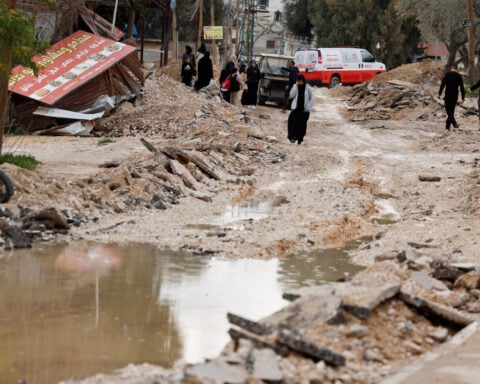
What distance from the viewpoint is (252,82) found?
1224 inches

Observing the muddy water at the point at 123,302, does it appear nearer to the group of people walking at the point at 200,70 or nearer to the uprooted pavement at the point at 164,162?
the uprooted pavement at the point at 164,162

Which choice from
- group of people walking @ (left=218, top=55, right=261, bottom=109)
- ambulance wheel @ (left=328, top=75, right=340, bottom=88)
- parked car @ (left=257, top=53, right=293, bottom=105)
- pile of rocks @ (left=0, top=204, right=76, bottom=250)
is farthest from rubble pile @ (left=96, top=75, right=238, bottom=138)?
ambulance wheel @ (left=328, top=75, right=340, bottom=88)

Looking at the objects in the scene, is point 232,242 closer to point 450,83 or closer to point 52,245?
point 52,245

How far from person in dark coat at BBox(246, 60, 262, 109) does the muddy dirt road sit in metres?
6.45

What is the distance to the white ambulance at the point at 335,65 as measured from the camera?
4569 cm

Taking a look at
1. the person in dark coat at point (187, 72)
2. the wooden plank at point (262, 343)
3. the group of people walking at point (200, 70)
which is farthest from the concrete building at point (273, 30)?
the wooden plank at point (262, 343)

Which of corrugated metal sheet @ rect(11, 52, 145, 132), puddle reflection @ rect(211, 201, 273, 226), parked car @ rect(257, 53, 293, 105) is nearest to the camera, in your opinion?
puddle reflection @ rect(211, 201, 273, 226)

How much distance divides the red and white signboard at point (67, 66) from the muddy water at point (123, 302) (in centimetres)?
1129

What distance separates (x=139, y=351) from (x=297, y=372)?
1459 mm

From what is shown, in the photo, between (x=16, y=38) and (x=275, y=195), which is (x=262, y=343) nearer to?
(x=16, y=38)

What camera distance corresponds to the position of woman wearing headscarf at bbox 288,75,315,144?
21.3 meters

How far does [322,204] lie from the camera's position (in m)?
14.0

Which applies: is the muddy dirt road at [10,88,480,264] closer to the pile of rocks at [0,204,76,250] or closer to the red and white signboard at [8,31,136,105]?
the pile of rocks at [0,204,76,250]

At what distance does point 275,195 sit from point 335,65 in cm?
3208
